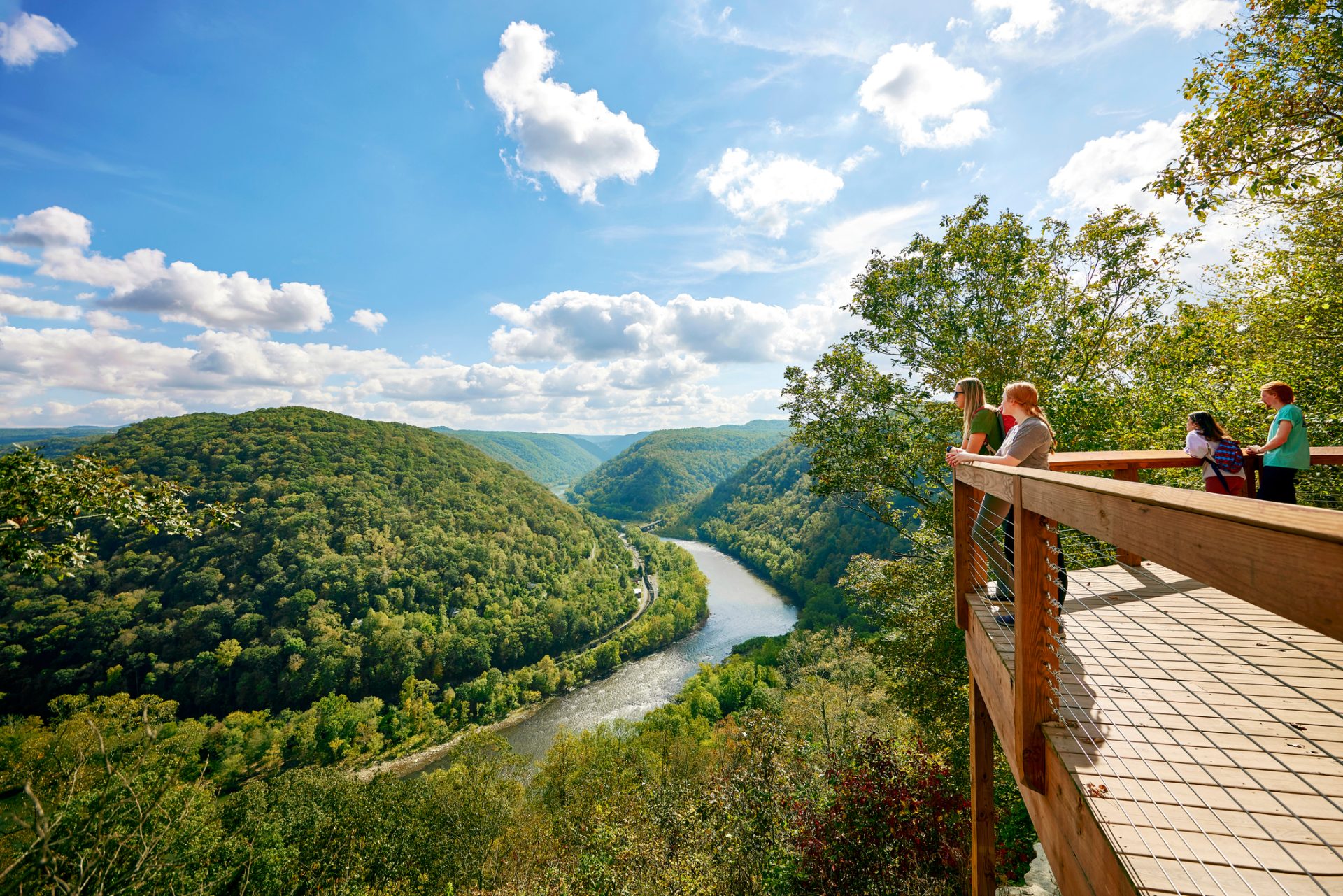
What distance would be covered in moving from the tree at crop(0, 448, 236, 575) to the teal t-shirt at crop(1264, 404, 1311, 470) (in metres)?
7.62

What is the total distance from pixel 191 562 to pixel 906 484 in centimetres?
5647

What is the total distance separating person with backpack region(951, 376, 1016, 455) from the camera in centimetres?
364

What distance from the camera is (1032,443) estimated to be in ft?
10.0

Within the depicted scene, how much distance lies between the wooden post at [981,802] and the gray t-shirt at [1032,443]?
176 centimetres

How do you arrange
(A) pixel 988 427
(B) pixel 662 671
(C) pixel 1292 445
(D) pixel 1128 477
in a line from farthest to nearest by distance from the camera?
(B) pixel 662 671, (D) pixel 1128 477, (A) pixel 988 427, (C) pixel 1292 445

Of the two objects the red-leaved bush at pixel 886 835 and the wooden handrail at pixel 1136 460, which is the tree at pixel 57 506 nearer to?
the wooden handrail at pixel 1136 460

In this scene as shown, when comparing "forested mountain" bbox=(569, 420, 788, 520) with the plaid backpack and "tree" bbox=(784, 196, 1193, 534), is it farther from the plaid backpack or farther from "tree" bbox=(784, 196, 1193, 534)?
the plaid backpack

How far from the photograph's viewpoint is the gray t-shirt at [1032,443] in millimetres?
3049

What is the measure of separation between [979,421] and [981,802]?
9.51 feet

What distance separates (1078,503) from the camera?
1.51m

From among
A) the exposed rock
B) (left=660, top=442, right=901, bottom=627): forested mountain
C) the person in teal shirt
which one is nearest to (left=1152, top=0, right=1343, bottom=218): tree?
the person in teal shirt

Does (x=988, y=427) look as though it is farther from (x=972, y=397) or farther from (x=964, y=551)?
(x=964, y=551)

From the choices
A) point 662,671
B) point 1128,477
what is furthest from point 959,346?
point 662,671

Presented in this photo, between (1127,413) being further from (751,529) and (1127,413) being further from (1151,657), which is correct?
(751,529)
